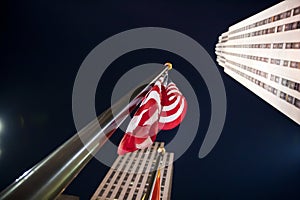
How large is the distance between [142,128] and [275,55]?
54031mm

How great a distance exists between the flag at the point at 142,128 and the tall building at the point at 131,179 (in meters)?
84.4

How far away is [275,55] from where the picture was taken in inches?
2222

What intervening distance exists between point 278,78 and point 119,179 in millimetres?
75532

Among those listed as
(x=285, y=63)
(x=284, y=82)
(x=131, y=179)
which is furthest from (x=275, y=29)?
(x=131, y=179)

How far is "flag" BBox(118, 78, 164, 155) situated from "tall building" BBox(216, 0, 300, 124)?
40.1m

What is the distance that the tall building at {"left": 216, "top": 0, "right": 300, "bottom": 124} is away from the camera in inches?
1825

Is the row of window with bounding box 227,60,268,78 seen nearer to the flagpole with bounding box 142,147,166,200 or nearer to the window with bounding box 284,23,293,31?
the window with bounding box 284,23,293,31

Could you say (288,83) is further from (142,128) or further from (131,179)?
(131,179)

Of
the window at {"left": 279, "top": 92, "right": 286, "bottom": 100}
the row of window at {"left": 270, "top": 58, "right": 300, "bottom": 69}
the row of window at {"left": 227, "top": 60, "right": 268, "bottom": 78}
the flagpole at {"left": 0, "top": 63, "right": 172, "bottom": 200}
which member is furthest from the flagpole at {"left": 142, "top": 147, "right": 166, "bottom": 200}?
the row of window at {"left": 227, "top": 60, "right": 268, "bottom": 78}

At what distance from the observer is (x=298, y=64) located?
4491 centimetres

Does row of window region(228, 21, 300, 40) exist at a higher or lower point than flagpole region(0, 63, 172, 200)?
higher

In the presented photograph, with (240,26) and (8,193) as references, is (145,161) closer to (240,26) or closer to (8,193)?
(240,26)

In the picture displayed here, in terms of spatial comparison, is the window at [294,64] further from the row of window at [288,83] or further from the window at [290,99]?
the window at [290,99]

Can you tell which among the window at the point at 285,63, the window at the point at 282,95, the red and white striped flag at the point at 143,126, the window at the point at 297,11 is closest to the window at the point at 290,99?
the window at the point at 282,95
